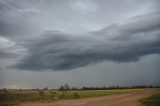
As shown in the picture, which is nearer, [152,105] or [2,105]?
[152,105]

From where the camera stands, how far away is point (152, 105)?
3703cm

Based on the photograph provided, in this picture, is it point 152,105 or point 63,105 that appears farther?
point 63,105

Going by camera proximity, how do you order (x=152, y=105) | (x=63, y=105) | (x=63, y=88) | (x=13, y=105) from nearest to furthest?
(x=152, y=105) → (x=63, y=105) → (x=13, y=105) → (x=63, y=88)

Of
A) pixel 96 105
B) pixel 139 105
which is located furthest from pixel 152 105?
pixel 96 105

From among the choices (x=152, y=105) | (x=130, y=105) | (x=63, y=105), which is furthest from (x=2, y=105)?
(x=152, y=105)

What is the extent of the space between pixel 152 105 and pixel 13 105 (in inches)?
790

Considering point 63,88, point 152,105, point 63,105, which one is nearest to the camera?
point 152,105

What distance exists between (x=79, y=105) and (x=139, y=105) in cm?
800

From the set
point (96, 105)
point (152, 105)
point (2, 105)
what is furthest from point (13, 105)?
point (152, 105)

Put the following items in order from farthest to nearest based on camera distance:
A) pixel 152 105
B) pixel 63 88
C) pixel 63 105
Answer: pixel 63 88 → pixel 63 105 → pixel 152 105

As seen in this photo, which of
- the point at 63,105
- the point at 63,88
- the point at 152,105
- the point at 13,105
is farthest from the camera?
the point at 63,88

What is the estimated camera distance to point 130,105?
124 feet

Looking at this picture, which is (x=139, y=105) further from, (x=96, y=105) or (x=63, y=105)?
(x=63, y=105)

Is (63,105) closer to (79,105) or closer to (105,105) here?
(79,105)
